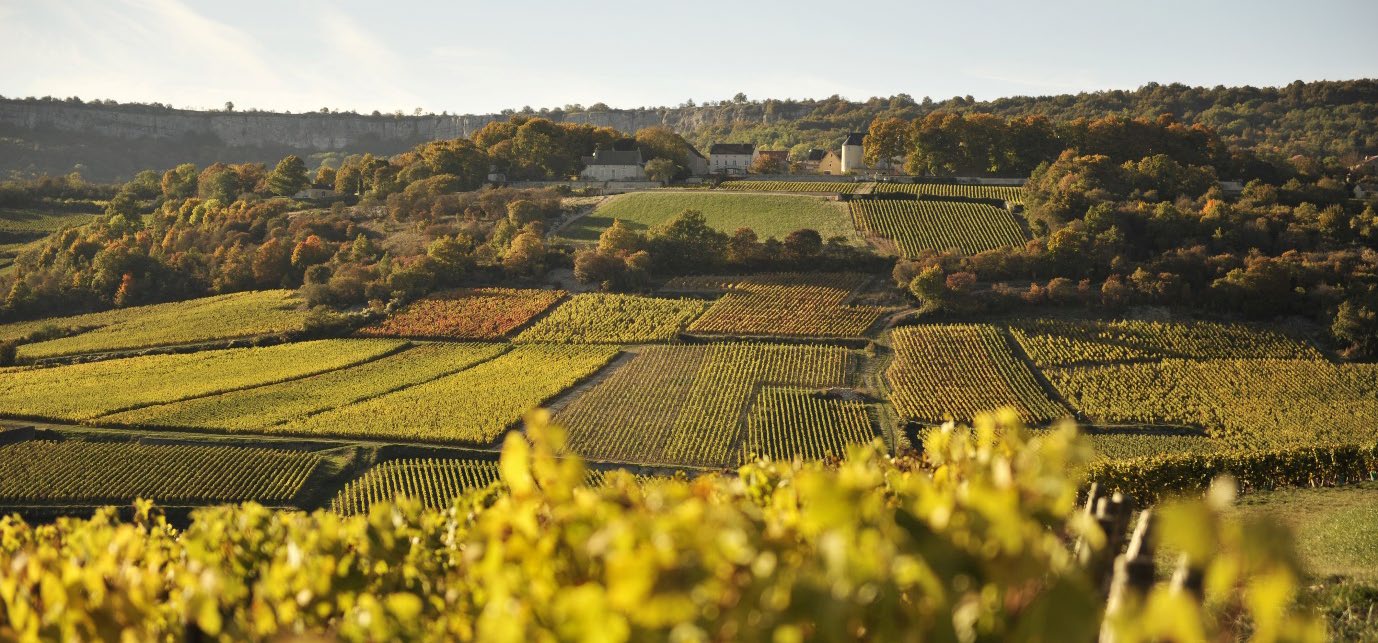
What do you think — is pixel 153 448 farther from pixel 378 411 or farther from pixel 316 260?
pixel 316 260

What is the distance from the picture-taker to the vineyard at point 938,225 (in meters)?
64.5

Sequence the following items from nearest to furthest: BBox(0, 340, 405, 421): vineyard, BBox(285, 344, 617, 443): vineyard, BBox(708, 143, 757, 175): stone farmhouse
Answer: BBox(285, 344, 617, 443): vineyard
BBox(0, 340, 405, 421): vineyard
BBox(708, 143, 757, 175): stone farmhouse

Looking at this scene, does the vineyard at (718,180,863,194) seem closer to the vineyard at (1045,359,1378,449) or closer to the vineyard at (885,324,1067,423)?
the vineyard at (885,324,1067,423)

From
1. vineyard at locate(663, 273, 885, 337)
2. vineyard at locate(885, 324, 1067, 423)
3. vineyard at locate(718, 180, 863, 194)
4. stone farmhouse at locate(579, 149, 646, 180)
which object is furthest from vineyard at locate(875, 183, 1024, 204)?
vineyard at locate(885, 324, 1067, 423)

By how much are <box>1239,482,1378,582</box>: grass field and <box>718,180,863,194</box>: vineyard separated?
5924 cm

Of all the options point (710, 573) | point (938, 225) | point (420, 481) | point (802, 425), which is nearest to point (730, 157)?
point (938, 225)

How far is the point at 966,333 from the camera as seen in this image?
49312 mm

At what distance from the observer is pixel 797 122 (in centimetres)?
16438

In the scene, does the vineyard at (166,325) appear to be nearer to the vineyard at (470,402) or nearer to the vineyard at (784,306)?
the vineyard at (470,402)

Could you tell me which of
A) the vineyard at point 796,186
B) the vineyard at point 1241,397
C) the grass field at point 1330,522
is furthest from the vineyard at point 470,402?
the vineyard at point 796,186

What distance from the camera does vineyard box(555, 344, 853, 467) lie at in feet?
118

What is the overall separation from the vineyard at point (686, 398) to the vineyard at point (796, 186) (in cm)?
3741

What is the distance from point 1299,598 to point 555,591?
10260mm

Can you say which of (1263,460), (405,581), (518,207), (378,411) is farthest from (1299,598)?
(518,207)
